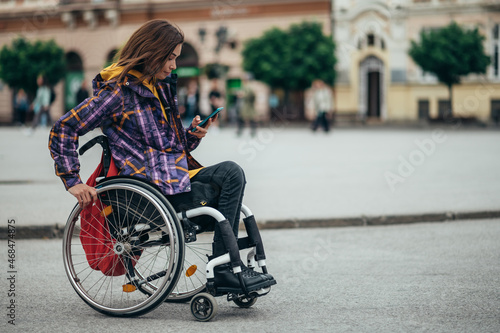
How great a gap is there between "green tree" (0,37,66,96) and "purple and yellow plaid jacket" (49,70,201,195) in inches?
1590

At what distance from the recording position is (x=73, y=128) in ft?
13.2

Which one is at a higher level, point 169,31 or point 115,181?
point 169,31

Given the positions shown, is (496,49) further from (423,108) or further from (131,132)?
(131,132)

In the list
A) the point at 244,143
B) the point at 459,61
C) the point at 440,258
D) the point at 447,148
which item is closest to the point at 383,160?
the point at 447,148

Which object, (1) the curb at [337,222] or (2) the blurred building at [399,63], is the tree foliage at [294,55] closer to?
(2) the blurred building at [399,63]

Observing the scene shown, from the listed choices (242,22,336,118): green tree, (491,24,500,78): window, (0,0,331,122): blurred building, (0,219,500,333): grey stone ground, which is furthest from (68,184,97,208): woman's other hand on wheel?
(491,24,500,78): window

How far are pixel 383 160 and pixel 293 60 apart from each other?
76.5ft

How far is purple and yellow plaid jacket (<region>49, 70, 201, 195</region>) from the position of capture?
402 cm

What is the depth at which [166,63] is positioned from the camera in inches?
164

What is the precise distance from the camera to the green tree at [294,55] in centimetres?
3759

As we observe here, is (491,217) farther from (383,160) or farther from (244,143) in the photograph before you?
(244,143)

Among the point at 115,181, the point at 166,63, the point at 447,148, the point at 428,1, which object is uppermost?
the point at 428,1

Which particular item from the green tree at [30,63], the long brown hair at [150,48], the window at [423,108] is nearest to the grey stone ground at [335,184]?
the long brown hair at [150,48]

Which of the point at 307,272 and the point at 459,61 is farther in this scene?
the point at 459,61
